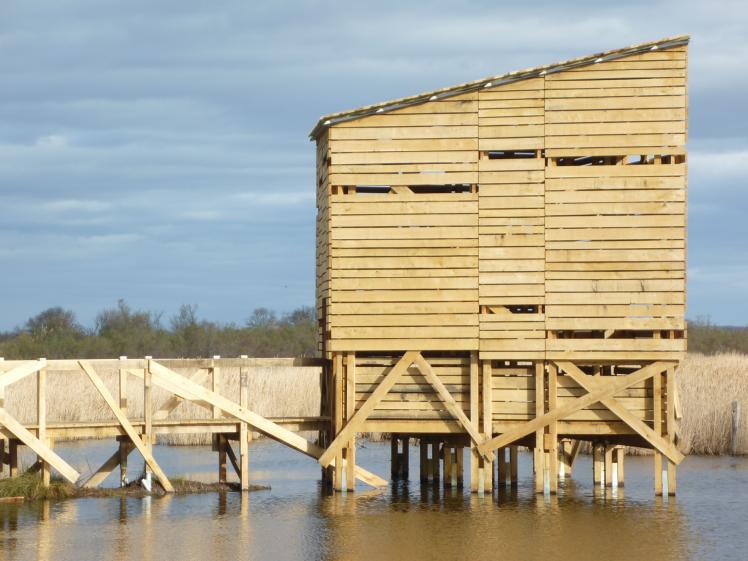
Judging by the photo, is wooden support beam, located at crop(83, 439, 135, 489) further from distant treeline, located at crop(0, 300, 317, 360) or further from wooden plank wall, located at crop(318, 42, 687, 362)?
distant treeline, located at crop(0, 300, 317, 360)

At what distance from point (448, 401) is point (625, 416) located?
140 inches

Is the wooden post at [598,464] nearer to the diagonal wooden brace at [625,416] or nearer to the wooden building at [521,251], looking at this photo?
the wooden building at [521,251]

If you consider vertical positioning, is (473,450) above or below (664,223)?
below

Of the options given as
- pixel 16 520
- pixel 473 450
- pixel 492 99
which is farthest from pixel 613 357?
pixel 16 520

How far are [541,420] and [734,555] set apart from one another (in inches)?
253

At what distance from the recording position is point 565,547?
22.1 meters

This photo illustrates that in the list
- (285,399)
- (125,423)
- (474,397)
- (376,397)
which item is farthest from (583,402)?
(285,399)

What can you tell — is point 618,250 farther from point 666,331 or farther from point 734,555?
point 734,555

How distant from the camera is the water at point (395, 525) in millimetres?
21719

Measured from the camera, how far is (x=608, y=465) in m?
30.2

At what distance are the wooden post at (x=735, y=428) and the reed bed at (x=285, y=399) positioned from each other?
143 mm

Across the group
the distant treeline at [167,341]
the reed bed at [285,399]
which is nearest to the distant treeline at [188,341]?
the distant treeline at [167,341]

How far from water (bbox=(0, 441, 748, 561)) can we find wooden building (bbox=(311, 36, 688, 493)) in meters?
1.45

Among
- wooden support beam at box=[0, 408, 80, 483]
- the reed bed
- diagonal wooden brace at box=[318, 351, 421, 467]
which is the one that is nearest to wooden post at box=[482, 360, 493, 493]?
diagonal wooden brace at box=[318, 351, 421, 467]
